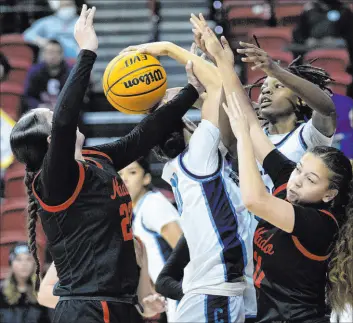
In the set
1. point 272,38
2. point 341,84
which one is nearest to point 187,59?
point 341,84

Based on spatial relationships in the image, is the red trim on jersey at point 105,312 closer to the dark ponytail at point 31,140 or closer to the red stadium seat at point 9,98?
the dark ponytail at point 31,140

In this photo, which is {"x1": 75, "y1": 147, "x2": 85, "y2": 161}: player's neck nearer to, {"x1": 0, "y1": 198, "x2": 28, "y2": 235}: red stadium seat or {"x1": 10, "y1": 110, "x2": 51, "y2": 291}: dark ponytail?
{"x1": 10, "y1": 110, "x2": 51, "y2": 291}: dark ponytail

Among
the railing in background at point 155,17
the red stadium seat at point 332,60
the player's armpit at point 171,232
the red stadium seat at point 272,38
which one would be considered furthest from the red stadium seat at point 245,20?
the player's armpit at point 171,232

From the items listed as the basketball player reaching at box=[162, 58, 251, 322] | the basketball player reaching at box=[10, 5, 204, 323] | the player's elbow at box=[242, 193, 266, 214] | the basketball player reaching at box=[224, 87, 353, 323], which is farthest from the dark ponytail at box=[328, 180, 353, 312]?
the basketball player reaching at box=[10, 5, 204, 323]

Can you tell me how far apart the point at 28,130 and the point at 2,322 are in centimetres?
347

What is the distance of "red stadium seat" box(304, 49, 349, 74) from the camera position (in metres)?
8.79

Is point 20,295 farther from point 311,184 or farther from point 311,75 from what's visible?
point 311,184

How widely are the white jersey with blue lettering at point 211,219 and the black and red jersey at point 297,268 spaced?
0.42m

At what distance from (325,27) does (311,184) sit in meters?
5.92

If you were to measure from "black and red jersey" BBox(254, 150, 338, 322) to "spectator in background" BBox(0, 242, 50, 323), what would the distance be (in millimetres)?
3197

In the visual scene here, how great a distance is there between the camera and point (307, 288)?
383 cm

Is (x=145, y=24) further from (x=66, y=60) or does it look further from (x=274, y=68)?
(x=274, y=68)

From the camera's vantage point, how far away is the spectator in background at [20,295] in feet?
22.1

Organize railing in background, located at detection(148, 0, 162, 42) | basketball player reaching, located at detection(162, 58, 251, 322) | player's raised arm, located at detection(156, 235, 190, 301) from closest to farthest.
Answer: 1. basketball player reaching, located at detection(162, 58, 251, 322)
2. player's raised arm, located at detection(156, 235, 190, 301)
3. railing in background, located at detection(148, 0, 162, 42)
